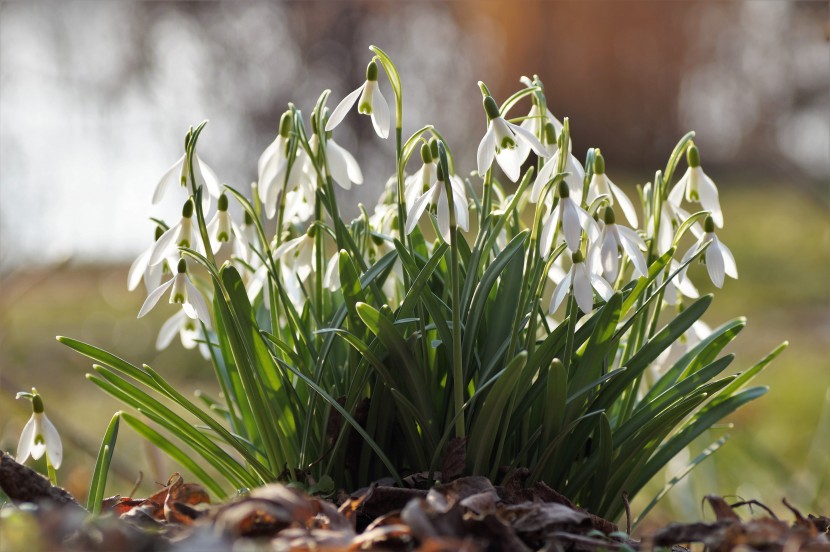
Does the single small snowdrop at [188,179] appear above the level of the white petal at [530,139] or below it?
below

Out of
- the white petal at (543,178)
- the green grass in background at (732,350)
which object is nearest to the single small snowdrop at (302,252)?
the white petal at (543,178)

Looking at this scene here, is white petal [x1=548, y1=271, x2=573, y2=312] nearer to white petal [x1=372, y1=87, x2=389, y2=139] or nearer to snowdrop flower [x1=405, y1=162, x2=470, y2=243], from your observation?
snowdrop flower [x1=405, y1=162, x2=470, y2=243]

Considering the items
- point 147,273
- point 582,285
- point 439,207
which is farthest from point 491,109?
point 147,273

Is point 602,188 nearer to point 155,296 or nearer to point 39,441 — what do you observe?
point 155,296

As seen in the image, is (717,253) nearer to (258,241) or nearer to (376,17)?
(258,241)

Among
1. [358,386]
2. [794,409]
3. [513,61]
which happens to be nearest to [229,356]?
[358,386]

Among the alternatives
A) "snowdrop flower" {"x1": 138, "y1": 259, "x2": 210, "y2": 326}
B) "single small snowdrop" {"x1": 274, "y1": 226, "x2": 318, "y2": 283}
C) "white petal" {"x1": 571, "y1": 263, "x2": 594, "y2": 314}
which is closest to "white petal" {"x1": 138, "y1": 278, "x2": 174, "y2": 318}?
"snowdrop flower" {"x1": 138, "y1": 259, "x2": 210, "y2": 326}

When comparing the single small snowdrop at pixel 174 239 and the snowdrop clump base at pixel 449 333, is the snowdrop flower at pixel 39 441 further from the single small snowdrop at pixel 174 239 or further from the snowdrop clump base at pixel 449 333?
the single small snowdrop at pixel 174 239
